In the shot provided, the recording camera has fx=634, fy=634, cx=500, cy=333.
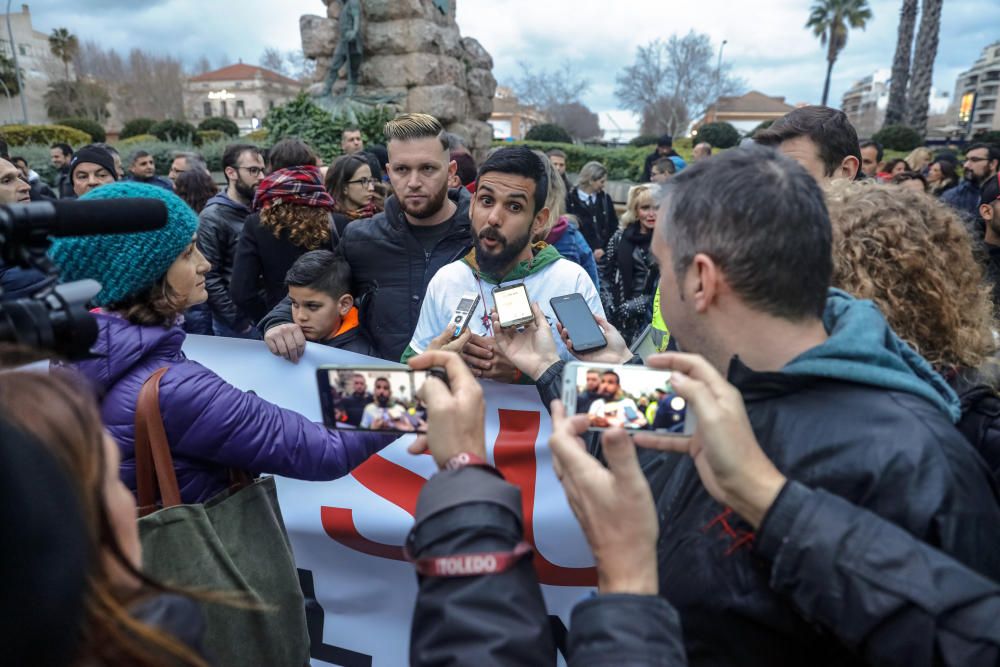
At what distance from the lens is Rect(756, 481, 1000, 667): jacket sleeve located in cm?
100

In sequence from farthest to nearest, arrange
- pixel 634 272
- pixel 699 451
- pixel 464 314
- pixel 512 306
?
pixel 634 272, pixel 464 314, pixel 512 306, pixel 699 451

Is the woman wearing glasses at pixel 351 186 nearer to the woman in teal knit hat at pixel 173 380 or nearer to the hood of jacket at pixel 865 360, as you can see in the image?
the woman in teal knit hat at pixel 173 380

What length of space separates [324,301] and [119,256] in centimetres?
135

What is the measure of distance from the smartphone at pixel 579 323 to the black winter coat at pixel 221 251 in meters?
2.80

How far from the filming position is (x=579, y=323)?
2342 millimetres

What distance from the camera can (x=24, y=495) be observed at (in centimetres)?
75

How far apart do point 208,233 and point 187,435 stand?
3270 mm

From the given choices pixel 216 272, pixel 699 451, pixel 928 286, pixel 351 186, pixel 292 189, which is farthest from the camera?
pixel 351 186

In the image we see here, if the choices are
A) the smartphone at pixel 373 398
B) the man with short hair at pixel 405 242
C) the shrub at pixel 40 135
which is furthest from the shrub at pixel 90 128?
the smartphone at pixel 373 398

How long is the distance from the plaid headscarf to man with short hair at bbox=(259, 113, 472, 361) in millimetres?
502

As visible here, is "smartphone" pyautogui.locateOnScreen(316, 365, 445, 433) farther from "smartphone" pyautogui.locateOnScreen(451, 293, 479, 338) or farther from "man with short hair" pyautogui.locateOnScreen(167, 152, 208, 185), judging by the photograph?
"man with short hair" pyautogui.locateOnScreen(167, 152, 208, 185)

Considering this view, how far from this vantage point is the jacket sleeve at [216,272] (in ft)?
14.6

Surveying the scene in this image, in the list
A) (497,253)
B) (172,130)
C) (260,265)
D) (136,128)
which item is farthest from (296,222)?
(136,128)

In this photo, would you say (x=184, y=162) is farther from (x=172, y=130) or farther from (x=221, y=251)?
(x=172, y=130)
